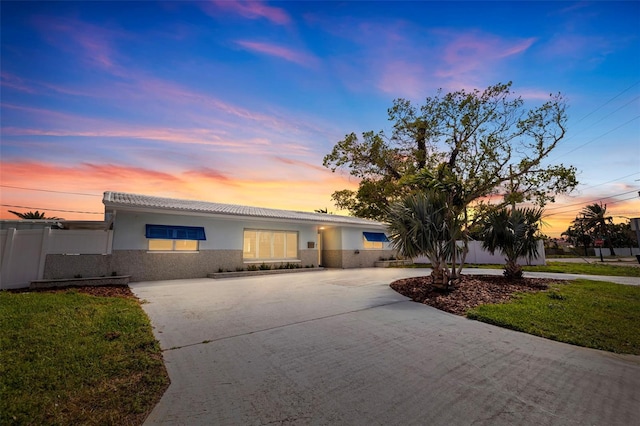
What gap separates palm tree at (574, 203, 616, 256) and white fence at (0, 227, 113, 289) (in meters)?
69.2

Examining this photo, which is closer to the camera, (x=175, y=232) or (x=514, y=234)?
(x=514, y=234)

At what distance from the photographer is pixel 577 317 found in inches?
234

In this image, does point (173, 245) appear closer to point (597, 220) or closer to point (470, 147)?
point (470, 147)

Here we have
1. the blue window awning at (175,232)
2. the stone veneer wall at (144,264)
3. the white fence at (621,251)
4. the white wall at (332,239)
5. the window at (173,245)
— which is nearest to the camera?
the stone veneer wall at (144,264)

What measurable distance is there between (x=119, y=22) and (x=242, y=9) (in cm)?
324

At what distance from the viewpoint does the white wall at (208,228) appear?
450 inches

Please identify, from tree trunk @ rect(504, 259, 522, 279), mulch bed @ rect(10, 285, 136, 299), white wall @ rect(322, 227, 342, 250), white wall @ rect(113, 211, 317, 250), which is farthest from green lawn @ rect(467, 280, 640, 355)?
white wall @ rect(113, 211, 317, 250)

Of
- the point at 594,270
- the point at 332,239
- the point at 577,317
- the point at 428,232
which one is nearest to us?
the point at 577,317

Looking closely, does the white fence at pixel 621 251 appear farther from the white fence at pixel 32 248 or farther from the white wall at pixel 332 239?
the white fence at pixel 32 248

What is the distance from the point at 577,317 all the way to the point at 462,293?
8.41 ft

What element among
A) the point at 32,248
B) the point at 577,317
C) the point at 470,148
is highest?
the point at 470,148

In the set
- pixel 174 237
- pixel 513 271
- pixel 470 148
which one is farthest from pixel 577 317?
pixel 174 237

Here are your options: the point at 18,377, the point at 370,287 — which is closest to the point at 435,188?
the point at 370,287

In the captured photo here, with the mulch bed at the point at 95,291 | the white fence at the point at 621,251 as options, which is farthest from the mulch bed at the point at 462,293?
the white fence at the point at 621,251
